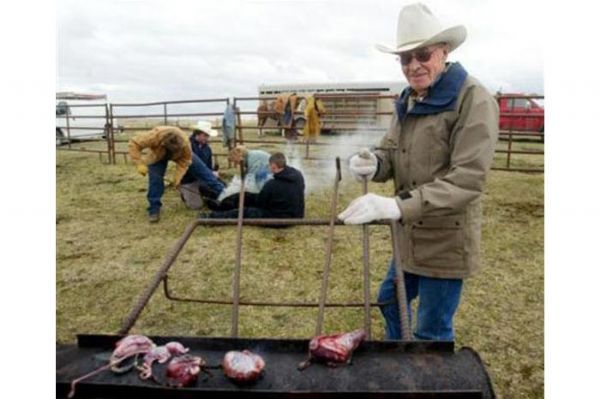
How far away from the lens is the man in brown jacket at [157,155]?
6.02m

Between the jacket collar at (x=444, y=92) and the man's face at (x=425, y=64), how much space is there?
0.11 ft

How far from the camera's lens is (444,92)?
1906 mm

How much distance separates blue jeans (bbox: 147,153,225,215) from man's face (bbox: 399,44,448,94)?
481cm

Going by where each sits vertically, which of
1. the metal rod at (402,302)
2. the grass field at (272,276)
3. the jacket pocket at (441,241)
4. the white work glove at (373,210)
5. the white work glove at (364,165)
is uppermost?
the white work glove at (364,165)

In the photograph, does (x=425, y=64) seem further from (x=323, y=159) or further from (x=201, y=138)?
(x=323, y=159)

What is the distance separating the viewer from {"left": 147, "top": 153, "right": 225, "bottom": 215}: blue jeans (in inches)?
241

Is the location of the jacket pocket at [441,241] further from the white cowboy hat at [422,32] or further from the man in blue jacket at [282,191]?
the man in blue jacket at [282,191]

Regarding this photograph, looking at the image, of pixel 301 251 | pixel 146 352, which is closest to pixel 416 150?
pixel 146 352

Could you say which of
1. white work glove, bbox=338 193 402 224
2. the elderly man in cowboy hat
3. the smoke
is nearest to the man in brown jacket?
the smoke

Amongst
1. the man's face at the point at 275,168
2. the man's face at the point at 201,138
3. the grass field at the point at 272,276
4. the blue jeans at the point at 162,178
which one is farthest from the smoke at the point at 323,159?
the man's face at the point at 201,138

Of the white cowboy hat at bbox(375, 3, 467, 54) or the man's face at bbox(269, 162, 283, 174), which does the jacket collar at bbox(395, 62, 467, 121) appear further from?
the man's face at bbox(269, 162, 283, 174)

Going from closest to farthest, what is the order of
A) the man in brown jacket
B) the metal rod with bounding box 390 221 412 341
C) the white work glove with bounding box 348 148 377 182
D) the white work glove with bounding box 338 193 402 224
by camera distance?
the metal rod with bounding box 390 221 412 341 → the white work glove with bounding box 338 193 402 224 → the white work glove with bounding box 348 148 377 182 → the man in brown jacket

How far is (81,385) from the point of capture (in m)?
1.33

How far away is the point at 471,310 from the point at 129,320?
8.99 feet
